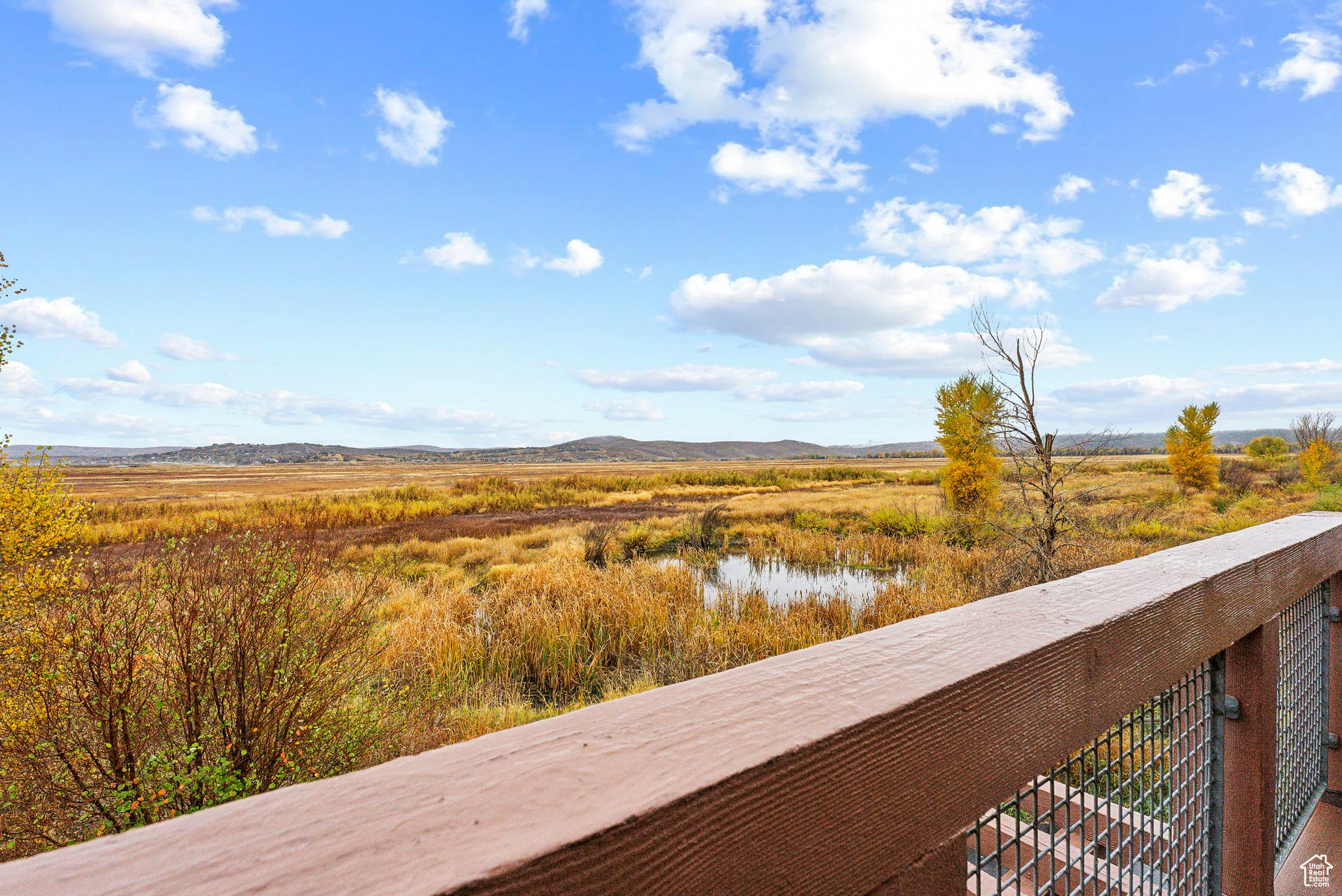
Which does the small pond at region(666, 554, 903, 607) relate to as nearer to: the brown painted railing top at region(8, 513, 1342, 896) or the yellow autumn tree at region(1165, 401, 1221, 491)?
the brown painted railing top at region(8, 513, 1342, 896)

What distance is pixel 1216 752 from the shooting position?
161 centimetres

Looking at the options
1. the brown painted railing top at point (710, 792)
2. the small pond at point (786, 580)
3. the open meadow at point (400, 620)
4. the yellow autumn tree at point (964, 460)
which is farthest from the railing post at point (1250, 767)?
the yellow autumn tree at point (964, 460)

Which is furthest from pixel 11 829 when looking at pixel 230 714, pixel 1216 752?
pixel 1216 752

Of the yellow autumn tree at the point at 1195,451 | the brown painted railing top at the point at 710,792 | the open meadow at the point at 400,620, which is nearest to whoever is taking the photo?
the brown painted railing top at the point at 710,792

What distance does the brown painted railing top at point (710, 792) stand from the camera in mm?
419

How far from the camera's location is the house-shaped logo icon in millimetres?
2078

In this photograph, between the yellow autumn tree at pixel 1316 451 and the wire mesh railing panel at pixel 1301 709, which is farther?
the yellow autumn tree at pixel 1316 451

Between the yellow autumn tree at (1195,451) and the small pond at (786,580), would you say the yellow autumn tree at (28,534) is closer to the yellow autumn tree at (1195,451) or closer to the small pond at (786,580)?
the small pond at (786,580)

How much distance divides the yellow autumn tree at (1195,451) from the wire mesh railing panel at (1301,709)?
3075 cm

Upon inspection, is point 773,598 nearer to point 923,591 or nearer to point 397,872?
point 923,591

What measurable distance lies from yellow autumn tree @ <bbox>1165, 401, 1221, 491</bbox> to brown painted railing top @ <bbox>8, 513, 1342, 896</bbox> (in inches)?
1301

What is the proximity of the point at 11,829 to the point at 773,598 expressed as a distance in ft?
30.5

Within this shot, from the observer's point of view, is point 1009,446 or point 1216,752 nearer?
point 1216,752

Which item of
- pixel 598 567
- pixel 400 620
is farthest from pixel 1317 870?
pixel 598 567
